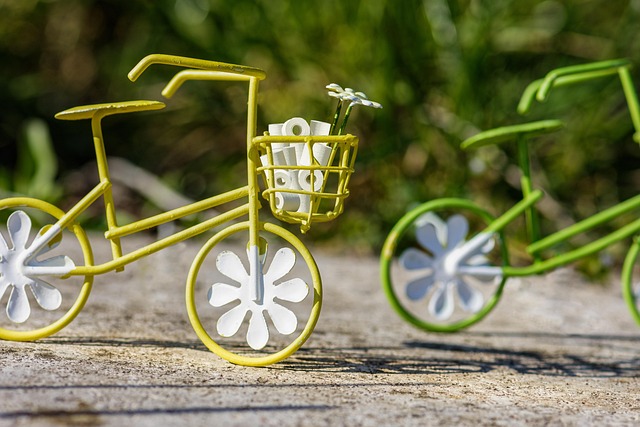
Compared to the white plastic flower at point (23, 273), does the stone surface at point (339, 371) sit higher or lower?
lower

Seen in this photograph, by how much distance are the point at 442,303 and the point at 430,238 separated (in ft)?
0.56

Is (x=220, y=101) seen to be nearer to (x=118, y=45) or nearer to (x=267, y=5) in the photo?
(x=267, y=5)

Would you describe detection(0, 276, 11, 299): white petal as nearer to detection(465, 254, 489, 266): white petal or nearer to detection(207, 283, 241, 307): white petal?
detection(207, 283, 241, 307): white petal

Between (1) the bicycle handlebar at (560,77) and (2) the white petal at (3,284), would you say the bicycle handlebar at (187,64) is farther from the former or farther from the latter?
(1) the bicycle handlebar at (560,77)

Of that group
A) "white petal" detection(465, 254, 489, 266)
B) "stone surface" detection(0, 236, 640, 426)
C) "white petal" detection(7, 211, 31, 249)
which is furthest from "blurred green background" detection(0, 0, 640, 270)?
"white petal" detection(7, 211, 31, 249)

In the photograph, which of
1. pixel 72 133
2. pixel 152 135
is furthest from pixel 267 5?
pixel 72 133

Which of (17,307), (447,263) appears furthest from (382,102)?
(17,307)

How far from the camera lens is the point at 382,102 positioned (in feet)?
10.7

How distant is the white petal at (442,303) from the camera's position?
6.65 ft

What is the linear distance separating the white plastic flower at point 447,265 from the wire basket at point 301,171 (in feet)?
1.76

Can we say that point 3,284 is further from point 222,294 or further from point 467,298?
point 467,298

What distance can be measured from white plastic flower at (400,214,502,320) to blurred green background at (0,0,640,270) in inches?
44.7

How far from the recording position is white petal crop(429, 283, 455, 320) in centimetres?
203

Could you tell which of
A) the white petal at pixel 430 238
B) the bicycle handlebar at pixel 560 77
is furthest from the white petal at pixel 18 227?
the bicycle handlebar at pixel 560 77
